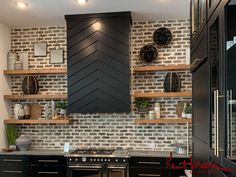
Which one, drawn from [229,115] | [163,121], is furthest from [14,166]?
[229,115]

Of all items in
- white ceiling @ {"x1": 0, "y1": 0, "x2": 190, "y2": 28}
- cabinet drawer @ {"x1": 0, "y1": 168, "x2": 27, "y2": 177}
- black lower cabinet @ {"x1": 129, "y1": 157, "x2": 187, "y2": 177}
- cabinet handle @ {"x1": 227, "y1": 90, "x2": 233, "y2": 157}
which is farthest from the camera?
cabinet drawer @ {"x1": 0, "y1": 168, "x2": 27, "y2": 177}

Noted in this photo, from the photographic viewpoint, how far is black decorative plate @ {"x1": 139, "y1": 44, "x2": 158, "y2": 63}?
4754 millimetres

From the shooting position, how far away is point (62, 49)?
16.5ft

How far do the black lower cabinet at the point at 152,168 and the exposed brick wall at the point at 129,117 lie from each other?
56cm

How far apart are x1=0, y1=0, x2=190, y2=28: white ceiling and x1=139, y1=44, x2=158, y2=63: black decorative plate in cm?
51

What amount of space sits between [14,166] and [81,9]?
2912 millimetres

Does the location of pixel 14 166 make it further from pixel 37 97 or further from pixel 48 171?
pixel 37 97

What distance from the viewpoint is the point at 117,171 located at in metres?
4.19

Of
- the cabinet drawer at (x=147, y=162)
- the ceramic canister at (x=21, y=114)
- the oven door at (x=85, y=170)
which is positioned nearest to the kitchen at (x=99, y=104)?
the ceramic canister at (x=21, y=114)

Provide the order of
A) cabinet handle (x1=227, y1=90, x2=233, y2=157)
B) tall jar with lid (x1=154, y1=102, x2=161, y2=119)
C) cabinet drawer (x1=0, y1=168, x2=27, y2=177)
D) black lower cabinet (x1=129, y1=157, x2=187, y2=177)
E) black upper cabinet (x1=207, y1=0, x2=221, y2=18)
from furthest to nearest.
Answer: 1. tall jar with lid (x1=154, y1=102, x2=161, y2=119)
2. cabinet drawer (x1=0, y1=168, x2=27, y2=177)
3. black lower cabinet (x1=129, y1=157, x2=187, y2=177)
4. black upper cabinet (x1=207, y1=0, x2=221, y2=18)
5. cabinet handle (x1=227, y1=90, x2=233, y2=157)

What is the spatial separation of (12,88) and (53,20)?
5.24 ft

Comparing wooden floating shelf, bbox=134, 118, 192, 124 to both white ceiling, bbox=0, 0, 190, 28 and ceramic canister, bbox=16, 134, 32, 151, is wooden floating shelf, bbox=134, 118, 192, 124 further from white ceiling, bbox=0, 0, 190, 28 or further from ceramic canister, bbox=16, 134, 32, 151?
ceramic canister, bbox=16, 134, 32, 151

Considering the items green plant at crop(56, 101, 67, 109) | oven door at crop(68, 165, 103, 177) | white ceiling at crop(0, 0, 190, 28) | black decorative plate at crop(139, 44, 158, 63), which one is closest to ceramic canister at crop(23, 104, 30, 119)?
green plant at crop(56, 101, 67, 109)

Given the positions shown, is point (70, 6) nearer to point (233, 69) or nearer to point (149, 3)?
point (149, 3)
